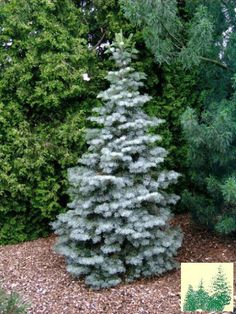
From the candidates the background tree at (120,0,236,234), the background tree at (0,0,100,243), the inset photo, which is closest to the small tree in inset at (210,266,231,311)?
the inset photo

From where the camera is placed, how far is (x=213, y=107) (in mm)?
4020

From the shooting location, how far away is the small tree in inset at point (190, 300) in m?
3.22

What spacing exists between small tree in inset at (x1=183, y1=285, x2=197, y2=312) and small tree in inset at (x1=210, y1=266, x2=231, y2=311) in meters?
0.11

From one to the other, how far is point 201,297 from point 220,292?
0.38 feet

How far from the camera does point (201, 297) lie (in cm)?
322

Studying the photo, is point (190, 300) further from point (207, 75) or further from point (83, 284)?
point (207, 75)

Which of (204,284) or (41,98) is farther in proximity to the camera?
(41,98)

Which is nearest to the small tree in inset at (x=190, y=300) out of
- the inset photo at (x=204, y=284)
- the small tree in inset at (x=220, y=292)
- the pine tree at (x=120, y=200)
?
the inset photo at (x=204, y=284)

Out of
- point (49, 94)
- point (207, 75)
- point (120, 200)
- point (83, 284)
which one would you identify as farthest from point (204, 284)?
point (49, 94)

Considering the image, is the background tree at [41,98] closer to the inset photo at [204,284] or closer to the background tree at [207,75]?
the background tree at [207,75]

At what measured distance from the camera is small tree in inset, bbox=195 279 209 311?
3211 mm

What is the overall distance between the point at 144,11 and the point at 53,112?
142 centimetres

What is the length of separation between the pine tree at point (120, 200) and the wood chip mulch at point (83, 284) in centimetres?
10

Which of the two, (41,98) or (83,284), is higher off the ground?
(41,98)
